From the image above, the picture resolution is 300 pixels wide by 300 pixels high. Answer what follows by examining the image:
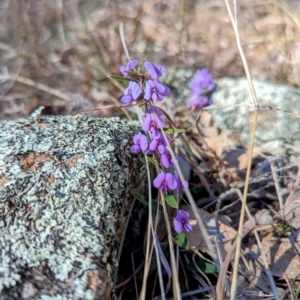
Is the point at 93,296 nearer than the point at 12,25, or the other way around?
the point at 93,296

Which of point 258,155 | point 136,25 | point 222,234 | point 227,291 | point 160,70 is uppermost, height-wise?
point 136,25

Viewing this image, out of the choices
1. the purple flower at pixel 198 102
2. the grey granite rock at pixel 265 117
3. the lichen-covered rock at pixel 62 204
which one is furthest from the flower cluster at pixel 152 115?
the purple flower at pixel 198 102

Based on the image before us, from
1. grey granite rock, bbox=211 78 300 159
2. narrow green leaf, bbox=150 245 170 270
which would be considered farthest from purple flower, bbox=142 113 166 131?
grey granite rock, bbox=211 78 300 159

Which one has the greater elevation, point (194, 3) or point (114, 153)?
point (194, 3)

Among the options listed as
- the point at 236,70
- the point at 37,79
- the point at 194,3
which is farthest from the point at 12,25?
the point at 236,70

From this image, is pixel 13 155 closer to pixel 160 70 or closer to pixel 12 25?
pixel 160 70

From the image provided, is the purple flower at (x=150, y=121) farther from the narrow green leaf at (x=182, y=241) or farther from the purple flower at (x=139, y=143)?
the narrow green leaf at (x=182, y=241)

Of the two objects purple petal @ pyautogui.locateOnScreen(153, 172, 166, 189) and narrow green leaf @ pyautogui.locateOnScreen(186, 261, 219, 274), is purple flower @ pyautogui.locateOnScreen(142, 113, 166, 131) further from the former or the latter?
narrow green leaf @ pyautogui.locateOnScreen(186, 261, 219, 274)
